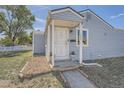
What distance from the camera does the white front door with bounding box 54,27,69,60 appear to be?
9.12 m

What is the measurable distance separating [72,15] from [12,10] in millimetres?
22442

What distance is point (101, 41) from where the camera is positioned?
11.9 m

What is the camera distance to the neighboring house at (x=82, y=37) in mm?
8258

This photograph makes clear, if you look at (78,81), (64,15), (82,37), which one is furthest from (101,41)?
(78,81)

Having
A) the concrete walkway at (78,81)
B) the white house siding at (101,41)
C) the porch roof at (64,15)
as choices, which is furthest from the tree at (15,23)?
the concrete walkway at (78,81)

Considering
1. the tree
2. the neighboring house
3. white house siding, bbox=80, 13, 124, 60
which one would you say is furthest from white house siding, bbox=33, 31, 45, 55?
the tree

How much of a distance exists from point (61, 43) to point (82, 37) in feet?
7.08

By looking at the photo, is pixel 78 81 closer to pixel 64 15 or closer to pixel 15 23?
pixel 64 15

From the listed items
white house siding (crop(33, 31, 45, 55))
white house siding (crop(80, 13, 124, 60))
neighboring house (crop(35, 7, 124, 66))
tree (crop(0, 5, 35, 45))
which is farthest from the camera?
tree (crop(0, 5, 35, 45))

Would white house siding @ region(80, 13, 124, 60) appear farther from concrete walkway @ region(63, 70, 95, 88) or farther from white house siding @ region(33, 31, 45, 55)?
white house siding @ region(33, 31, 45, 55)

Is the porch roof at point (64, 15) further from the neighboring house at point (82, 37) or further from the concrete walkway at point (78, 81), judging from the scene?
the concrete walkway at point (78, 81)

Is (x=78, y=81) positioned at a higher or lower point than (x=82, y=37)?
lower

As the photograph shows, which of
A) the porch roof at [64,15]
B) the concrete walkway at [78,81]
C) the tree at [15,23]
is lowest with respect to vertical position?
the concrete walkway at [78,81]
